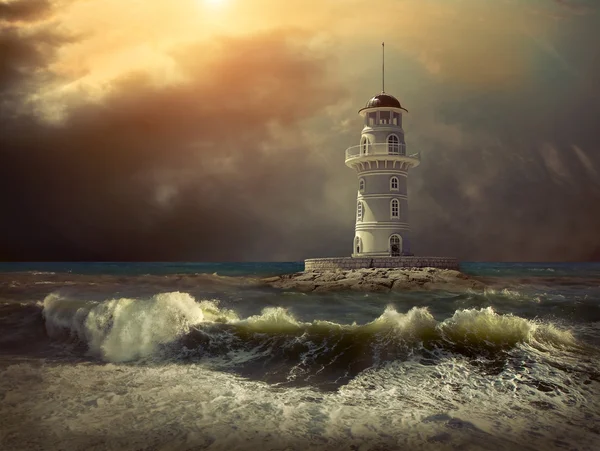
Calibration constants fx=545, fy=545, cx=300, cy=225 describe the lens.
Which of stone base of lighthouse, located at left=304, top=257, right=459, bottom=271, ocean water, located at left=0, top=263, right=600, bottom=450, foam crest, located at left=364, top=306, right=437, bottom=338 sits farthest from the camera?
stone base of lighthouse, located at left=304, top=257, right=459, bottom=271

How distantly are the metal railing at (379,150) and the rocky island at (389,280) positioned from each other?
6578mm

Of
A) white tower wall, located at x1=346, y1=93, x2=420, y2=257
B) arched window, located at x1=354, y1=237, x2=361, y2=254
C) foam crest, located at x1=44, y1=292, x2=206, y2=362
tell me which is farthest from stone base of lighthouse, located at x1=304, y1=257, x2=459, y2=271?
foam crest, located at x1=44, y1=292, x2=206, y2=362

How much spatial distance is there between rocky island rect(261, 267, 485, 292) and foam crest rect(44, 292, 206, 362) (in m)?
16.0

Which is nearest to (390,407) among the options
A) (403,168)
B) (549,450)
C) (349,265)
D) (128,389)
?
(549,450)

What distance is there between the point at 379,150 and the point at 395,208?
3394 millimetres

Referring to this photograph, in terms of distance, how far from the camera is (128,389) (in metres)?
7.98

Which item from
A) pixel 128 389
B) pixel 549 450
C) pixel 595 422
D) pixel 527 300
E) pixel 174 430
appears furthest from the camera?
pixel 527 300

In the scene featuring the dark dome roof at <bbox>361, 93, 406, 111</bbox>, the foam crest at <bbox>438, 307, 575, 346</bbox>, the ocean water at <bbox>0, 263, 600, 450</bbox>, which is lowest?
the ocean water at <bbox>0, 263, 600, 450</bbox>

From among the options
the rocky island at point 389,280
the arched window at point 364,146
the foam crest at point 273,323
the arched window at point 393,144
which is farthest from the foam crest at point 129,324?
the arched window at point 393,144

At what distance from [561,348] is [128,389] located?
311 inches

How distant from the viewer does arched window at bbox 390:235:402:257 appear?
3061 cm

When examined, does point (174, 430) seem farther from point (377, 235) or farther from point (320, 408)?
point (377, 235)

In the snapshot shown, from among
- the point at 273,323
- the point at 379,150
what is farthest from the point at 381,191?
the point at 273,323

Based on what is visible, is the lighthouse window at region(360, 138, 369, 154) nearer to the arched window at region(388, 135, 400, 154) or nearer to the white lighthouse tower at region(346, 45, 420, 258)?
the white lighthouse tower at region(346, 45, 420, 258)
